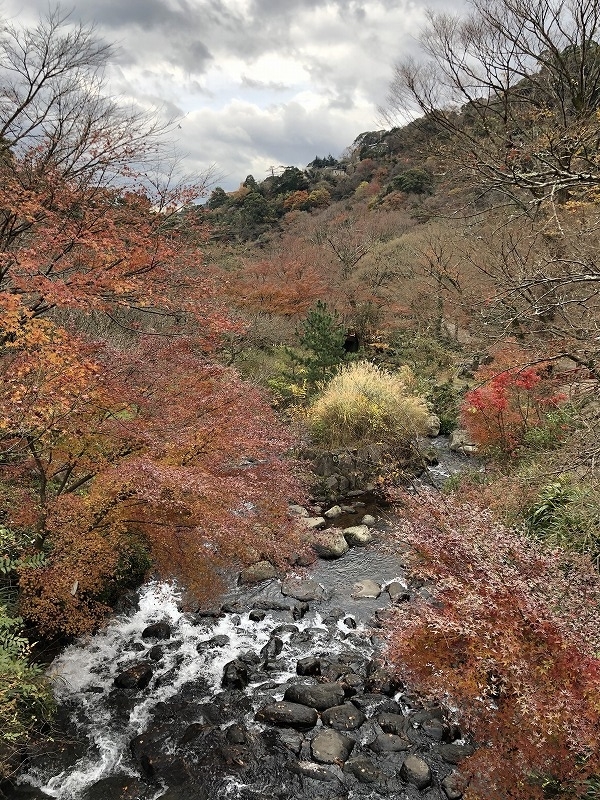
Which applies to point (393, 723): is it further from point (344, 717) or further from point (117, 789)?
point (117, 789)

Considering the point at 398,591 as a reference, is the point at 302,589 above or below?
above

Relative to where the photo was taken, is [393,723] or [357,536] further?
[357,536]

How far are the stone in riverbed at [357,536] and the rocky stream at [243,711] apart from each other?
1.52 m

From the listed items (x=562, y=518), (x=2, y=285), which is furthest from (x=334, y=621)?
(x=2, y=285)

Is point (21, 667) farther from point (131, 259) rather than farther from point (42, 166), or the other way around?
point (42, 166)

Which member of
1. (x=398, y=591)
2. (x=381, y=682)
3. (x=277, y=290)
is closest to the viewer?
(x=381, y=682)

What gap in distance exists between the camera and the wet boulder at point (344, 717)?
6074 mm

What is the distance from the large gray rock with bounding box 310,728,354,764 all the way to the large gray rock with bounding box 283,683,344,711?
0.48m

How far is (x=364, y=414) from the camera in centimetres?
1397

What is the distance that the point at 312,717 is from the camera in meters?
6.16

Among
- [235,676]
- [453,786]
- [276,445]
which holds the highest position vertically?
[276,445]

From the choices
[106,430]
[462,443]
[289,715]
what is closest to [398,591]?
[289,715]

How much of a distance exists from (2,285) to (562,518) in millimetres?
9102

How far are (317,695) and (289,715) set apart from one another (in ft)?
1.67
